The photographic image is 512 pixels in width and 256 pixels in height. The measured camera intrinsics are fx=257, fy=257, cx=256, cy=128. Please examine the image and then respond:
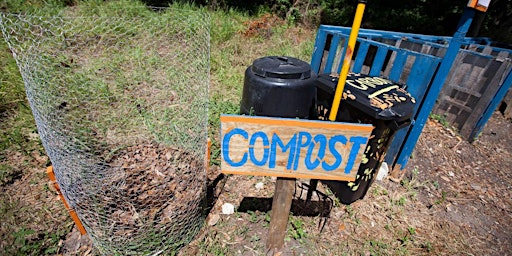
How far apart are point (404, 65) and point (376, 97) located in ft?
2.87

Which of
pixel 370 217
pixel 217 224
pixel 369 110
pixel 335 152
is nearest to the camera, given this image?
pixel 335 152

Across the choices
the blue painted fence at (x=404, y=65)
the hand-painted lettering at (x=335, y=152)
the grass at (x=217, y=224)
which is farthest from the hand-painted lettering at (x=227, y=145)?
the blue painted fence at (x=404, y=65)

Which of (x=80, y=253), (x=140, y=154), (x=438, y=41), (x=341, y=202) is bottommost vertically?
(x=80, y=253)

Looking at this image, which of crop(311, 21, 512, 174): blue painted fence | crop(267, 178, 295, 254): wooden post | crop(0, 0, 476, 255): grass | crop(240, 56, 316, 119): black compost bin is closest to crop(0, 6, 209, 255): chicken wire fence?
crop(0, 0, 476, 255): grass

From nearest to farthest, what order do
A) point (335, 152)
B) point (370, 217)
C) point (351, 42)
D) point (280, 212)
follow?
point (351, 42) → point (335, 152) → point (280, 212) → point (370, 217)

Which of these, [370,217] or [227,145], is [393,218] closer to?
[370,217]

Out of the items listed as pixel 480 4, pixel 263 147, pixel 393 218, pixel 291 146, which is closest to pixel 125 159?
pixel 263 147

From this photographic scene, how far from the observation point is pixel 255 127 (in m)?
1.36

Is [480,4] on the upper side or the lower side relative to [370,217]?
upper

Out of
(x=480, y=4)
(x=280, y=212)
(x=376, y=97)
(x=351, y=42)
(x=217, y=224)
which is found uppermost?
(x=480, y=4)

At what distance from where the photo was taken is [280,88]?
2.26 metres

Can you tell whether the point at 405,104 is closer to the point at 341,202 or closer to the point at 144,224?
the point at 341,202

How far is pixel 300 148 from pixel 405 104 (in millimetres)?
1130

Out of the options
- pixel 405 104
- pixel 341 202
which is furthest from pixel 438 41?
pixel 341 202
